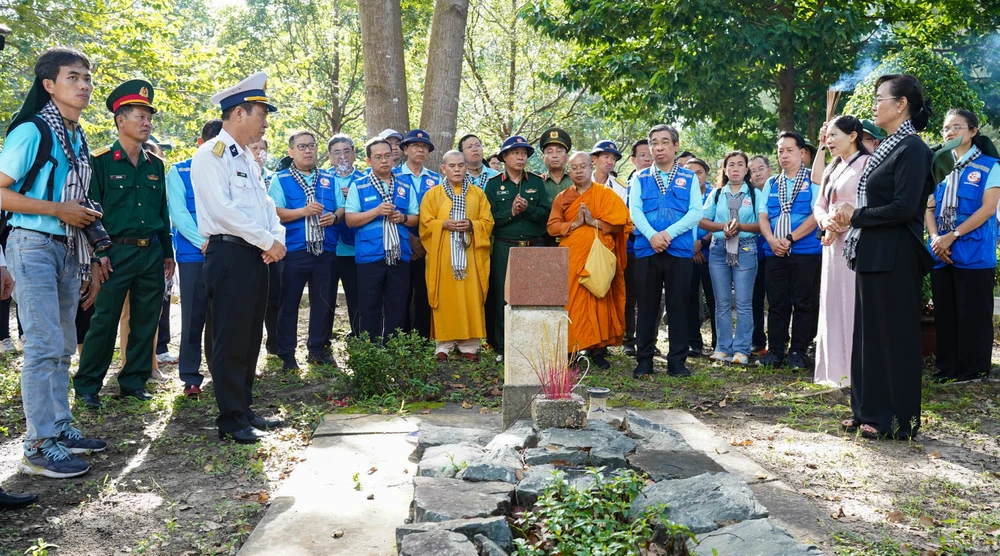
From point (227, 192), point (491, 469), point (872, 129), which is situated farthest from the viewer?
point (872, 129)

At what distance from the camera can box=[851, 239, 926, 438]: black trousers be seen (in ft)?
17.2

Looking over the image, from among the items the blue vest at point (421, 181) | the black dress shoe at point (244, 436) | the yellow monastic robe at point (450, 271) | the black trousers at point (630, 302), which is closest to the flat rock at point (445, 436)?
the black dress shoe at point (244, 436)

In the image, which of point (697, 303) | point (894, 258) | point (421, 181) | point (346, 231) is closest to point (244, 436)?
point (346, 231)

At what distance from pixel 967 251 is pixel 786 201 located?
1.60m

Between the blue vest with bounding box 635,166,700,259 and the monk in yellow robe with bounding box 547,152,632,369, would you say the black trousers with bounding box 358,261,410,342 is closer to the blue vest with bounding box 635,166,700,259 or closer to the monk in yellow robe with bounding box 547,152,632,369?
the monk in yellow robe with bounding box 547,152,632,369

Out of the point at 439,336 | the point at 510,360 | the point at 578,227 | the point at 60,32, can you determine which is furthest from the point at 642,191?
the point at 60,32

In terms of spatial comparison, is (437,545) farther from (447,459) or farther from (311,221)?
(311,221)

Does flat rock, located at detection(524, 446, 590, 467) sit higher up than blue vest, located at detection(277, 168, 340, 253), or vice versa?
blue vest, located at detection(277, 168, 340, 253)

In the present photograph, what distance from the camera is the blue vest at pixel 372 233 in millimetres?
8086

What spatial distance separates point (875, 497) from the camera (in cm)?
430

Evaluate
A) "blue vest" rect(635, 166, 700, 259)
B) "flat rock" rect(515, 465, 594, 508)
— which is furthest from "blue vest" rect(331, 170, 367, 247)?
"flat rock" rect(515, 465, 594, 508)

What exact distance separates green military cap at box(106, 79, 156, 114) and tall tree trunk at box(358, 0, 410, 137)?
420cm

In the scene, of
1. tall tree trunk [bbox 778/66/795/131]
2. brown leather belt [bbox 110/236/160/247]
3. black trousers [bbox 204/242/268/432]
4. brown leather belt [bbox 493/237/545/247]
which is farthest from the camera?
tall tree trunk [bbox 778/66/795/131]

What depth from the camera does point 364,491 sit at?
4.16 metres
